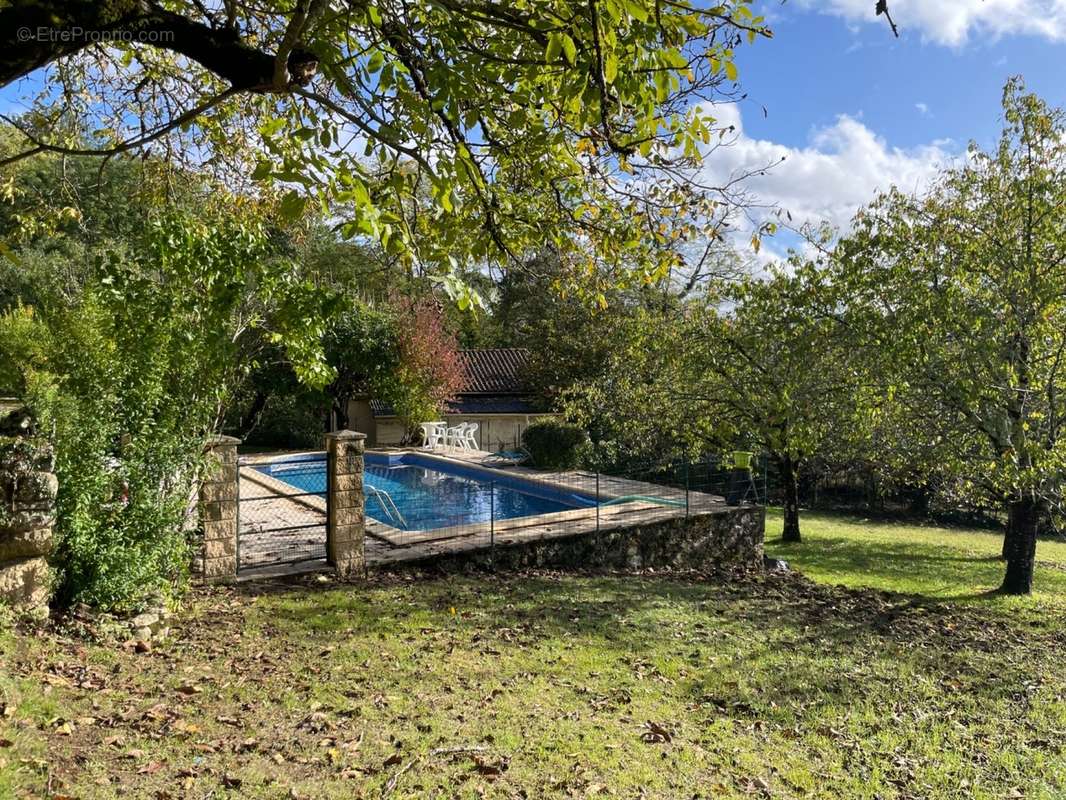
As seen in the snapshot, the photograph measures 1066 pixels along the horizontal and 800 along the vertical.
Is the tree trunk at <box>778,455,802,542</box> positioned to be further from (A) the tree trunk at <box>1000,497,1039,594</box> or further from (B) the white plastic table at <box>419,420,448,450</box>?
(B) the white plastic table at <box>419,420,448,450</box>

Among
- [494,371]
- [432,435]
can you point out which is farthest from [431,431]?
[494,371]

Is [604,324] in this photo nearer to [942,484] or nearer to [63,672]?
[942,484]

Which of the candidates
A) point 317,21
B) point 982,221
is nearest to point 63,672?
point 317,21

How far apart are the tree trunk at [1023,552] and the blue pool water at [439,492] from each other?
22.5 feet

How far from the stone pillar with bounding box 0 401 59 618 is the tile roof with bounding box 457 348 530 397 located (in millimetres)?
21432

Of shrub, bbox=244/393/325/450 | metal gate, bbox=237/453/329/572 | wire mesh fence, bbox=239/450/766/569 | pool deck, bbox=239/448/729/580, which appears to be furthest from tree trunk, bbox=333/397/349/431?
pool deck, bbox=239/448/729/580

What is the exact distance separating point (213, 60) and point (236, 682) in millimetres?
3930

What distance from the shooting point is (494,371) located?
28906 millimetres

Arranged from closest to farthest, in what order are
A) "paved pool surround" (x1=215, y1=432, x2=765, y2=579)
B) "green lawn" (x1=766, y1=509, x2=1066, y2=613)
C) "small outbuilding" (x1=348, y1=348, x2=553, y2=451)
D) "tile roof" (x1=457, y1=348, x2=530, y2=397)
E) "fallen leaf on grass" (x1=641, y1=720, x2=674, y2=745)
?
1. "fallen leaf on grass" (x1=641, y1=720, x2=674, y2=745)
2. "paved pool surround" (x1=215, y1=432, x2=765, y2=579)
3. "green lawn" (x1=766, y1=509, x2=1066, y2=613)
4. "small outbuilding" (x1=348, y1=348, x2=553, y2=451)
5. "tile roof" (x1=457, y1=348, x2=530, y2=397)

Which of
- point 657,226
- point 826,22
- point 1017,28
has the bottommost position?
point 657,226

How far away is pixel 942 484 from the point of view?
12734mm

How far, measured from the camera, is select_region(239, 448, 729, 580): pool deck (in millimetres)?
8609

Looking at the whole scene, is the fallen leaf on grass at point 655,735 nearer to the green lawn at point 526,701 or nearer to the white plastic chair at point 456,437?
the green lawn at point 526,701

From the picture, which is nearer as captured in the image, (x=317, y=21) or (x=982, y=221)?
(x=317, y=21)
